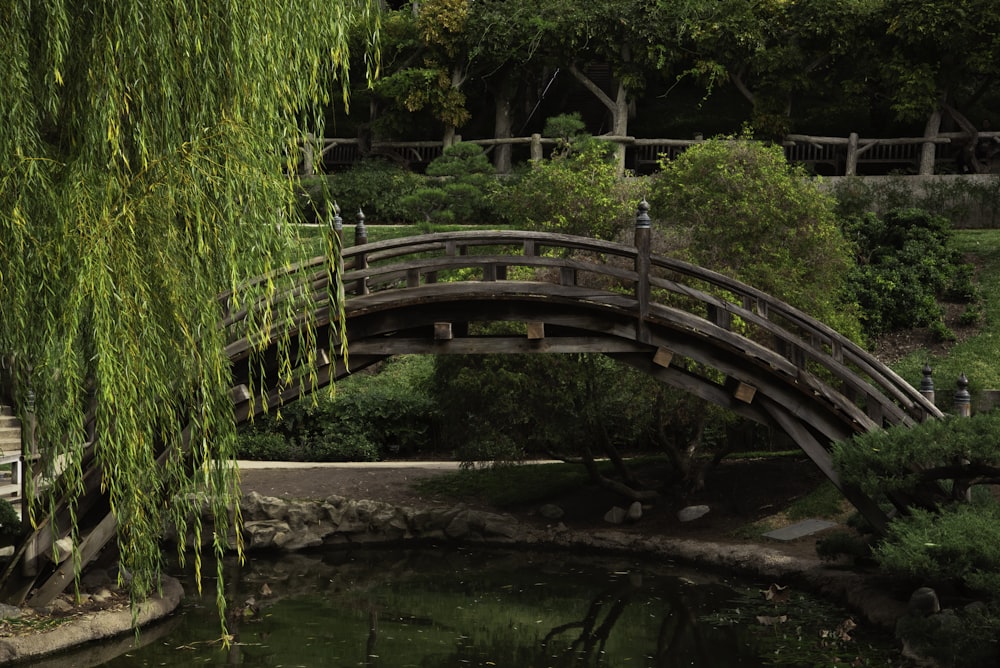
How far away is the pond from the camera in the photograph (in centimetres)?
1262

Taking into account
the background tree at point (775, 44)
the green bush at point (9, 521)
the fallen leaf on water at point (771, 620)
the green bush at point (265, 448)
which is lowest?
the green bush at point (265, 448)

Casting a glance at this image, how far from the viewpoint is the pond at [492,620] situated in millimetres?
12625

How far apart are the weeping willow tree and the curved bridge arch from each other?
11.0 feet

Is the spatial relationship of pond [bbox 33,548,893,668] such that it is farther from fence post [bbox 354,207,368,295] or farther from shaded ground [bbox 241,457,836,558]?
fence post [bbox 354,207,368,295]

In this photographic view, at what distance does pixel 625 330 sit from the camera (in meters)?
14.2

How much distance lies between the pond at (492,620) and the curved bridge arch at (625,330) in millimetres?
2007

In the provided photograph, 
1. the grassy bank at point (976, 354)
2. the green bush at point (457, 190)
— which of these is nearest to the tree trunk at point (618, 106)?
the green bush at point (457, 190)

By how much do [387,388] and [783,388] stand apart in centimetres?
1135

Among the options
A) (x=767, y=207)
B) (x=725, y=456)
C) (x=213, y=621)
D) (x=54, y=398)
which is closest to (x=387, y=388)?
(x=725, y=456)

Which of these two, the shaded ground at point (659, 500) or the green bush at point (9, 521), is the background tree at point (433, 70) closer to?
the shaded ground at point (659, 500)

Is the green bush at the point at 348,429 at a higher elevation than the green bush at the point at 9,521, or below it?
below

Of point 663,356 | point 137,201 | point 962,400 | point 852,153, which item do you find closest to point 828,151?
point 852,153

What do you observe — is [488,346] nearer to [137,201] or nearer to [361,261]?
[361,261]

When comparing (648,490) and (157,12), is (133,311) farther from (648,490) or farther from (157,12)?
(648,490)
